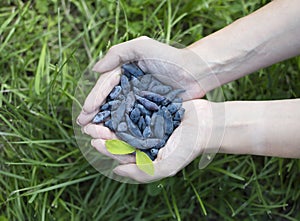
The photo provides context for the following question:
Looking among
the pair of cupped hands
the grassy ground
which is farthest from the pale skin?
the grassy ground

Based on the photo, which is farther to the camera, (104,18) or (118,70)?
(104,18)

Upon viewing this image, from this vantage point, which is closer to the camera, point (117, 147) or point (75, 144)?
point (117, 147)

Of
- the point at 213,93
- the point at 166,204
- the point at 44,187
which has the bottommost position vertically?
the point at 166,204

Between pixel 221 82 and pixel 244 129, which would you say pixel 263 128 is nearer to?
pixel 244 129

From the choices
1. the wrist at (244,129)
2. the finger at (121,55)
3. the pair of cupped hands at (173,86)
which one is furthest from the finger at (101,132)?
the wrist at (244,129)

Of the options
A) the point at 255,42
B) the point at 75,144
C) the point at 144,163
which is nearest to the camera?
the point at 144,163

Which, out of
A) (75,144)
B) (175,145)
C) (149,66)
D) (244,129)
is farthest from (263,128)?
(75,144)

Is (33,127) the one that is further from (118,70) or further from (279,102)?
(279,102)

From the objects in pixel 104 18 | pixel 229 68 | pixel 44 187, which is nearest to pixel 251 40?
pixel 229 68
